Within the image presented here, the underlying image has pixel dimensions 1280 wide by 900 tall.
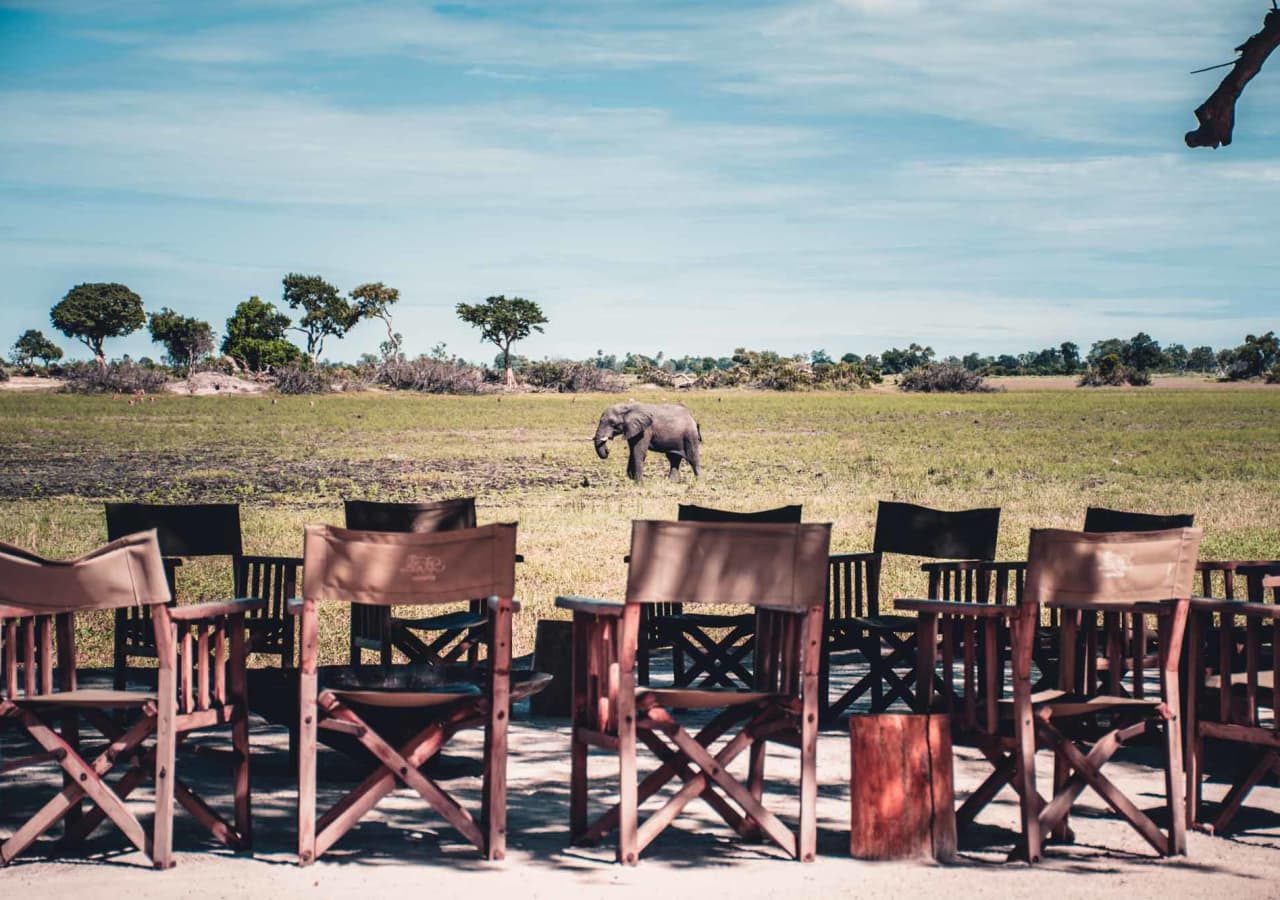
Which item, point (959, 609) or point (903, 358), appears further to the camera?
point (903, 358)

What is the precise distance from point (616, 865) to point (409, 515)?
3.24 m

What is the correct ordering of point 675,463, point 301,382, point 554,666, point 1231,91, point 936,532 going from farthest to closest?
1. point 301,382
2. point 675,463
3. point 936,532
4. point 554,666
5. point 1231,91

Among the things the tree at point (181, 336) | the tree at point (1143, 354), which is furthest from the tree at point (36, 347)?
the tree at point (1143, 354)

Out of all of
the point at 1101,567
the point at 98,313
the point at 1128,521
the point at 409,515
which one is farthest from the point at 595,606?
the point at 98,313

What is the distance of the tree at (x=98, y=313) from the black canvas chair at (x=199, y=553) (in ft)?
287

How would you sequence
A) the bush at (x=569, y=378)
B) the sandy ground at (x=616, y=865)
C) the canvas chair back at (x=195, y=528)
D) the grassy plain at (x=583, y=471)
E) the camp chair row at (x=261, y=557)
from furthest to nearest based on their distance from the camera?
the bush at (x=569, y=378), the grassy plain at (x=583, y=471), the canvas chair back at (x=195, y=528), the camp chair row at (x=261, y=557), the sandy ground at (x=616, y=865)

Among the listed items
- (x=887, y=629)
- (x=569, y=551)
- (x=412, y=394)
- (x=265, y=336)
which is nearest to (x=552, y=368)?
(x=412, y=394)

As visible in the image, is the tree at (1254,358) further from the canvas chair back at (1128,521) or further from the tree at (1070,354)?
the canvas chair back at (1128,521)

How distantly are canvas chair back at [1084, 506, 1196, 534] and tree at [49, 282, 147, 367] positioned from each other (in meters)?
89.5

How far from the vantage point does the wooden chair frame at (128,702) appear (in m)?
4.98

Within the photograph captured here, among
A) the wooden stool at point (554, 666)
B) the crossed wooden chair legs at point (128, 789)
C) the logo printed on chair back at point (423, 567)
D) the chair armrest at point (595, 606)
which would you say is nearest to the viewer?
the crossed wooden chair legs at point (128, 789)

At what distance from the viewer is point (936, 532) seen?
8.30 metres

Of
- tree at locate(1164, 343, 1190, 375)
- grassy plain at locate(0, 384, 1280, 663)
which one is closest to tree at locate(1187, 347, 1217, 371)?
tree at locate(1164, 343, 1190, 375)

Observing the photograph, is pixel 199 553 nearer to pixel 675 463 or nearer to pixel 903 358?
pixel 675 463
